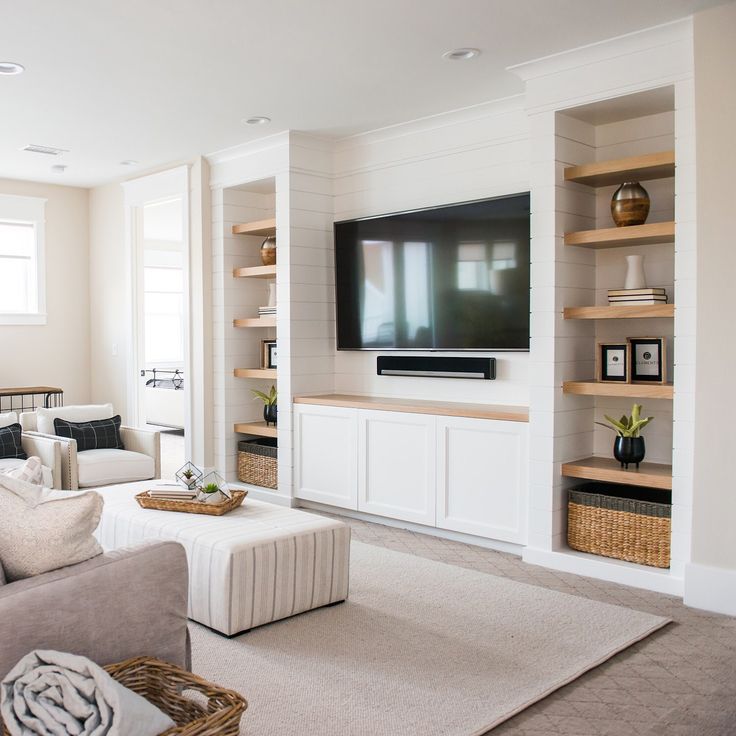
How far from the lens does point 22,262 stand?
732cm

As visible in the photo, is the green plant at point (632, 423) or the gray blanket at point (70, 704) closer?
the gray blanket at point (70, 704)

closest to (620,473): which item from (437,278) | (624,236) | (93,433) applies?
(624,236)

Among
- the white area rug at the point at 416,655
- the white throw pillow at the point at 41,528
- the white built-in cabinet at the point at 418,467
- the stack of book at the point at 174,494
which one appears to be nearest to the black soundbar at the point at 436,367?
the white built-in cabinet at the point at 418,467

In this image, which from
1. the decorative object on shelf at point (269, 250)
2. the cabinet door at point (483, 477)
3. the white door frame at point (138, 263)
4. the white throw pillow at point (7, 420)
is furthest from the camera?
the white door frame at point (138, 263)

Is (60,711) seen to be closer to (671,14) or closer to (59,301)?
(671,14)

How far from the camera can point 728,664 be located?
2.87m

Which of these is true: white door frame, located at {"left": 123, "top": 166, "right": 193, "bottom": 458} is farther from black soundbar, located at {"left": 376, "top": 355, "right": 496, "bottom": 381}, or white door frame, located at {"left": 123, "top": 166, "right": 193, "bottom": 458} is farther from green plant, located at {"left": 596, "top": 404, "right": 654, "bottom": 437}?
green plant, located at {"left": 596, "top": 404, "right": 654, "bottom": 437}

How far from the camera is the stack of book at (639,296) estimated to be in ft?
12.6

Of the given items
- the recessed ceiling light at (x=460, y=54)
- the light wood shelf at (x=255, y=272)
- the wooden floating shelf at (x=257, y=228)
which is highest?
the recessed ceiling light at (x=460, y=54)

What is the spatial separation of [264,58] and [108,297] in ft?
13.6

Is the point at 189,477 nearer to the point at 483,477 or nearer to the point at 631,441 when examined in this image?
the point at 483,477

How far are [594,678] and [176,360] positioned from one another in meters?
9.35

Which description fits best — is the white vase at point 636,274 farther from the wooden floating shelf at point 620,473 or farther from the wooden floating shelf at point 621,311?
the wooden floating shelf at point 620,473

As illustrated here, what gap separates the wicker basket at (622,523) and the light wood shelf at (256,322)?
8.46 feet
